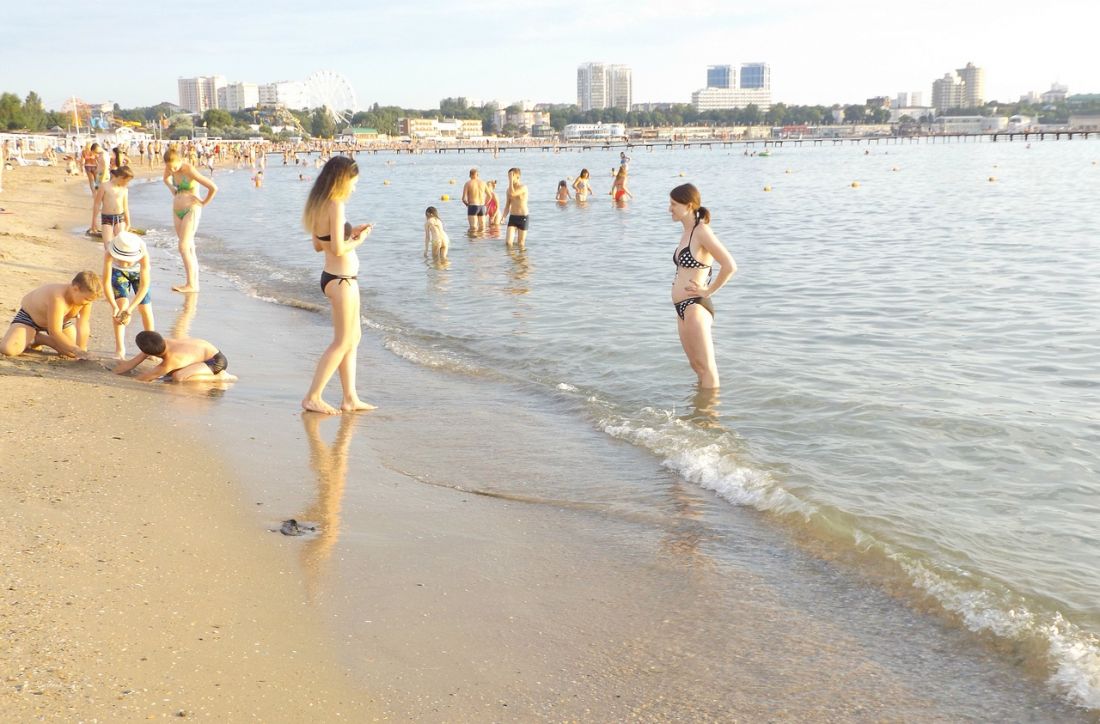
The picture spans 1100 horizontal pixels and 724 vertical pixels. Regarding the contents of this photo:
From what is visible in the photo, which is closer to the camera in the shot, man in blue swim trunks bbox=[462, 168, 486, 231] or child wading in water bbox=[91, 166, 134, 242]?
child wading in water bbox=[91, 166, 134, 242]

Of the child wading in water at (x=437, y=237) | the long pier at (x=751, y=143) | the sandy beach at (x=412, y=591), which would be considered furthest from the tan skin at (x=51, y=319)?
the long pier at (x=751, y=143)

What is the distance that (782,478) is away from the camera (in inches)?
222

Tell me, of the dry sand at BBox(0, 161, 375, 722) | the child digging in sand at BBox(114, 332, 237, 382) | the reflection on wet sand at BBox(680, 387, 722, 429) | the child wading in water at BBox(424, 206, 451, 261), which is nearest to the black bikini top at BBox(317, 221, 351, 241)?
A: the dry sand at BBox(0, 161, 375, 722)

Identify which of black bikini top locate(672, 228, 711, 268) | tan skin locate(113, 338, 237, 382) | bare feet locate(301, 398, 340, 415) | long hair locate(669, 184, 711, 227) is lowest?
bare feet locate(301, 398, 340, 415)

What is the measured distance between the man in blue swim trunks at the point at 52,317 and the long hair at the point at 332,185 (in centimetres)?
247

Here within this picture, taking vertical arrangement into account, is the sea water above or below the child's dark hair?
below

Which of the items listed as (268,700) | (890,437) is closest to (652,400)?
(890,437)

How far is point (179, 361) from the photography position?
7.34m

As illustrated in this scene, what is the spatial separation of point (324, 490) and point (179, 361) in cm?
288

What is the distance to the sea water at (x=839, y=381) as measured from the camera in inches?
180

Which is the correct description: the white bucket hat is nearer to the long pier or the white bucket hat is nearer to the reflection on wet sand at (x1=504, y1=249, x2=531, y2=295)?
the reflection on wet sand at (x1=504, y1=249, x2=531, y2=295)

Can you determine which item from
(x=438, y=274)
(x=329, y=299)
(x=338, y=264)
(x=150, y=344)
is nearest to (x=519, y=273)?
(x=438, y=274)

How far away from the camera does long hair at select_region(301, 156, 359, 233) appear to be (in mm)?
5863

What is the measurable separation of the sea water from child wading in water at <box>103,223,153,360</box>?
1487 mm
